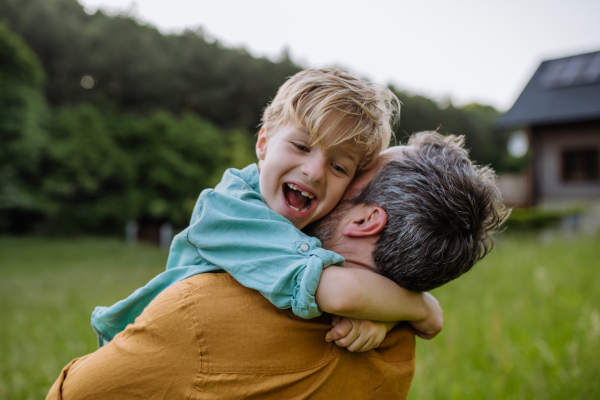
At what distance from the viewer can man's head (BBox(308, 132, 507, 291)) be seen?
53.6 inches

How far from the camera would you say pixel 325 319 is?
1384 mm

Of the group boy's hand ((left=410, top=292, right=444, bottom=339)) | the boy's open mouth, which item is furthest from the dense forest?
boy's hand ((left=410, top=292, right=444, bottom=339))

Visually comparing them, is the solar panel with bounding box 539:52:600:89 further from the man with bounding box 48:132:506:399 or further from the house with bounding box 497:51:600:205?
the man with bounding box 48:132:506:399

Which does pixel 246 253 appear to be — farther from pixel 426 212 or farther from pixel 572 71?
pixel 572 71

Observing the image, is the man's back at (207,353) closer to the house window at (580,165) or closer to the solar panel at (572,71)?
the house window at (580,165)

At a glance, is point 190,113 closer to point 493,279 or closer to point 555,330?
point 493,279

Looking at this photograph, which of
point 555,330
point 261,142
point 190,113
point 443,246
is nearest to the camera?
point 443,246

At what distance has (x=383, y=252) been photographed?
1.39 m

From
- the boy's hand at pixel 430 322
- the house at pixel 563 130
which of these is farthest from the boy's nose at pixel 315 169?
the house at pixel 563 130

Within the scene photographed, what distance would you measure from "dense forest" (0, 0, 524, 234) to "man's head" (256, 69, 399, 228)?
1493cm

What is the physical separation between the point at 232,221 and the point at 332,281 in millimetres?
364

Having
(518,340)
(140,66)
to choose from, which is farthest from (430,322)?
(140,66)

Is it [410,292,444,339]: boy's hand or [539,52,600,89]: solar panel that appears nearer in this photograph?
[410,292,444,339]: boy's hand

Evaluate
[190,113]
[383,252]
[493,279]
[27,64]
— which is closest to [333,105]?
[383,252]
